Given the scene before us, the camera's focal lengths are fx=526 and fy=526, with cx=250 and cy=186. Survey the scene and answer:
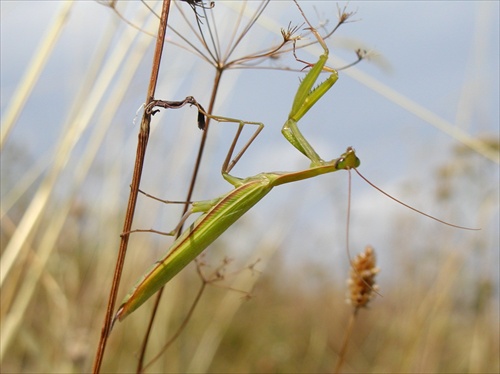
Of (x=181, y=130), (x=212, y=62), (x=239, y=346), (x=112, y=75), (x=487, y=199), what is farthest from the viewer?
(x=239, y=346)

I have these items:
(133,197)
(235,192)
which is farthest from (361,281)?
(133,197)

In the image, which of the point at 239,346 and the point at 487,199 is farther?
the point at 239,346

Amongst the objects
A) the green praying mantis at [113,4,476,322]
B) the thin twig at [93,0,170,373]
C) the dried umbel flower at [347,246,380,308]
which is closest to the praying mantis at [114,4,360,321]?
the green praying mantis at [113,4,476,322]

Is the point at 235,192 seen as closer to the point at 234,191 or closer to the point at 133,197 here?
the point at 234,191

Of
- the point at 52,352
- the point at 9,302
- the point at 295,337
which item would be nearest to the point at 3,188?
the point at 52,352

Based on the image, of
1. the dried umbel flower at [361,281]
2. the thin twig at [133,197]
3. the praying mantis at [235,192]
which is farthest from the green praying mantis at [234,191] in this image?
the dried umbel flower at [361,281]

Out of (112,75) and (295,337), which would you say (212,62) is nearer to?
(112,75)
